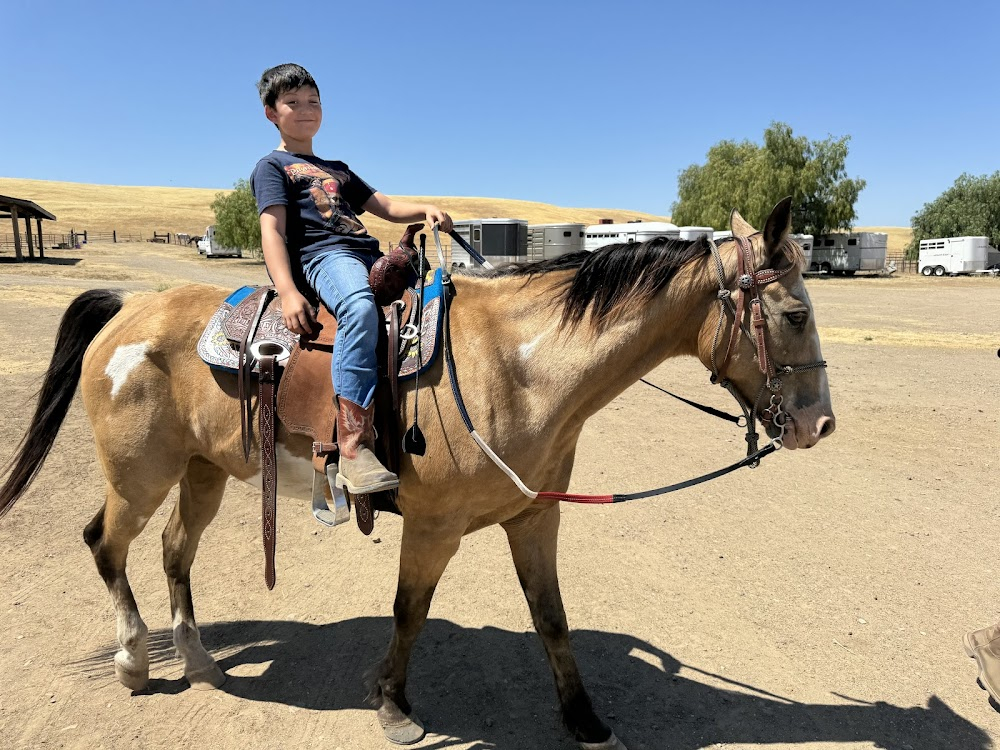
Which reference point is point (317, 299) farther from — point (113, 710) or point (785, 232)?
point (113, 710)

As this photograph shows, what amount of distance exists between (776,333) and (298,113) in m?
2.33

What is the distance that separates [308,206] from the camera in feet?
9.63

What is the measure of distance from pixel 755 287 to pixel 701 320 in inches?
9.6

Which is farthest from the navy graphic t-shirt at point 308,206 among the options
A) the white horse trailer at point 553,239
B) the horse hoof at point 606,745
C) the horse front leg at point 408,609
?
the white horse trailer at point 553,239

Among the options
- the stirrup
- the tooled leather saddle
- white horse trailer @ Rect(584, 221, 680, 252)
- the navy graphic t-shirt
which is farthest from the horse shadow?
white horse trailer @ Rect(584, 221, 680, 252)

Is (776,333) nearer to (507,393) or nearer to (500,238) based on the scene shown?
(507,393)

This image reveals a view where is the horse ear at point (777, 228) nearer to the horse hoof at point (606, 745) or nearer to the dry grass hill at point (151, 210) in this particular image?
the horse hoof at point (606, 745)

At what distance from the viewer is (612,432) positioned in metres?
7.52

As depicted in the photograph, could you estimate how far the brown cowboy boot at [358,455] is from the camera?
98.0 inches

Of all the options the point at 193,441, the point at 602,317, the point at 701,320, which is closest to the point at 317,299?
the point at 193,441

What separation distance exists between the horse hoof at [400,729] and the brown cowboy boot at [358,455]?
4.11 ft

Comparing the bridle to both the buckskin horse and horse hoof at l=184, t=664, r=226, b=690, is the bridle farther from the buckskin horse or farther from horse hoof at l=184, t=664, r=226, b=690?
horse hoof at l=184, t=664, r=226, b=690

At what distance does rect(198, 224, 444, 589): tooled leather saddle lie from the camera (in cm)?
273

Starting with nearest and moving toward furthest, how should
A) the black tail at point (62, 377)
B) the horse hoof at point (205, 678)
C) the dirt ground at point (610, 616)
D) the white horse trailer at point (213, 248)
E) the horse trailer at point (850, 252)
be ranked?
the dirt ground at point (610, 616) → the horse hoof at point (205, 678) → the black tail at point (62, 377) → the horse trailer at point (850, 252) → the white horse trailer at point (213, 248)
